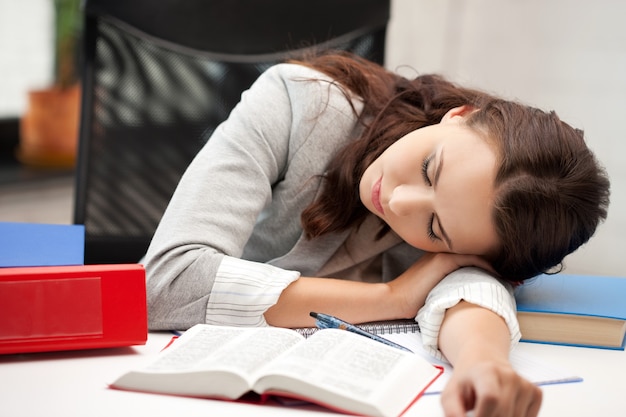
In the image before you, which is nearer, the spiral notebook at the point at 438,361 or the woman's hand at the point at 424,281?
the spiral notebook at the point at 438,361

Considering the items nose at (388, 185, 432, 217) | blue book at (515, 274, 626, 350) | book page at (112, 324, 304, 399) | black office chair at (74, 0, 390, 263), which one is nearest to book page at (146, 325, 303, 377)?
book page at (112, 324, 304, 399)

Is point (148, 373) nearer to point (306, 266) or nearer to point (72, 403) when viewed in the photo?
point (72, 403)

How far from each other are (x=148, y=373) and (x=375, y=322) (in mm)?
367

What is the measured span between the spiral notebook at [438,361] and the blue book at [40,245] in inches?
10.8

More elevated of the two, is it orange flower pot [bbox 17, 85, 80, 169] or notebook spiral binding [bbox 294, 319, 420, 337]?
notebook spiral binding [bbox 294, 319, 420, 337]

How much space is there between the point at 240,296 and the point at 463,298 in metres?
0.26

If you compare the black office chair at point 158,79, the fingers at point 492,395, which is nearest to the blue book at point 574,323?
the fingers at point 492,395

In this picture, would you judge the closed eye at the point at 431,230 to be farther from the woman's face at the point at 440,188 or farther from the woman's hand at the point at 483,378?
the woman's hand at the point at 483,378

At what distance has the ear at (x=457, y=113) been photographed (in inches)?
40.9

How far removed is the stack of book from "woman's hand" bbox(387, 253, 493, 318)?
13.3 inches

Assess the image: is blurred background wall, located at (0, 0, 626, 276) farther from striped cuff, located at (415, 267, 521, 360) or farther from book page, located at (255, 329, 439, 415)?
book page, located at (255, 329, 439, 415)

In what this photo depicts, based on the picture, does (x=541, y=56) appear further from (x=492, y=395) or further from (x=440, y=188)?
(x=492, y=395)

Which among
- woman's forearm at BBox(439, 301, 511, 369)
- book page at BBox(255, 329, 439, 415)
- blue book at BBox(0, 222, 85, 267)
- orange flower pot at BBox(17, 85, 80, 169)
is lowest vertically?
orange flower pot at BBox(17, 85, 80, 169)

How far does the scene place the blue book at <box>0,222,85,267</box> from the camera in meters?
0.83
